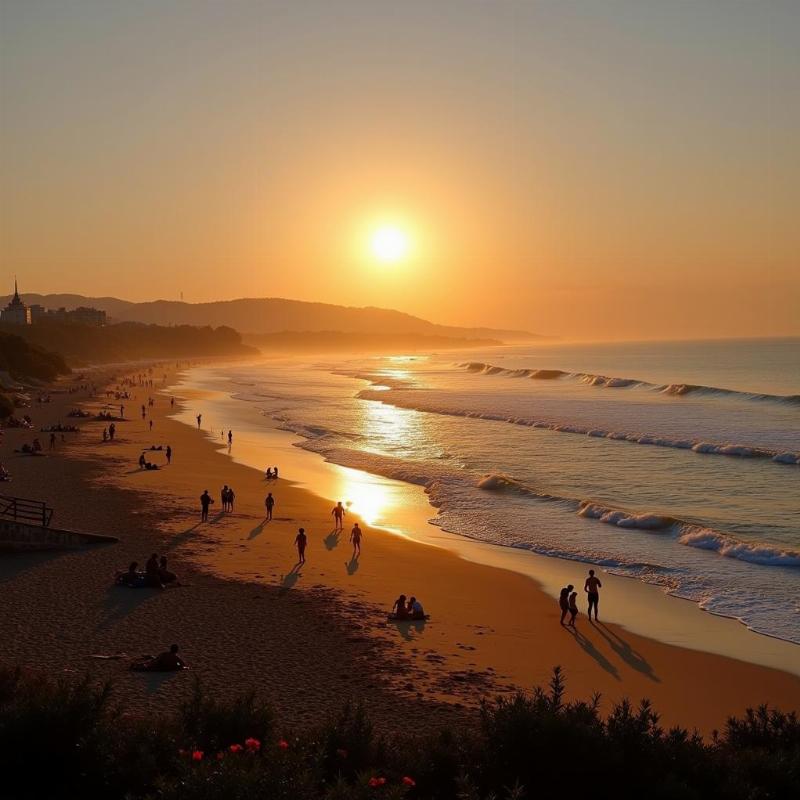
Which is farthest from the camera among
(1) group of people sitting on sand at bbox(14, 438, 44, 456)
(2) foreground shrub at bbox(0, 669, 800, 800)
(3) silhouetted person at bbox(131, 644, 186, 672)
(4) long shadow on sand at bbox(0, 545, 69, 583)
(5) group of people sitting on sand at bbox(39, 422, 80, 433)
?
(5) group of people sitting on sand at bbox(39, 422, 80, 433)

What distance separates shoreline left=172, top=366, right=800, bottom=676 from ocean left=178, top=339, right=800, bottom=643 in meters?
0.47

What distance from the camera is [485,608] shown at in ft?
62.4

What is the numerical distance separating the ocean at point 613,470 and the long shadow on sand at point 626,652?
3170 millimetres

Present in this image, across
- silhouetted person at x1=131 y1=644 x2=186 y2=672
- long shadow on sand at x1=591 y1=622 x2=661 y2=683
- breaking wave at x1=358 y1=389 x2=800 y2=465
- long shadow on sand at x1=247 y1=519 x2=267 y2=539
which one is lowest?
long shadow on sand at x1=247 y1=519 x2=267 y2=539

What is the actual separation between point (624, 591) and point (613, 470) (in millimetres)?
19014

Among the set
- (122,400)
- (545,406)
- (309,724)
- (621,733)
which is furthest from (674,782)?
(122,400)

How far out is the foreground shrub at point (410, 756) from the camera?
8484 millimetres

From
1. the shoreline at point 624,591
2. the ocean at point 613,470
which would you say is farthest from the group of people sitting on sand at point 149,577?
the ocean at point 613,470

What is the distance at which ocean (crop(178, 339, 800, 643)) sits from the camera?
23172 mm

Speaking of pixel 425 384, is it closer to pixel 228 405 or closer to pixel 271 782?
pixel 228 405

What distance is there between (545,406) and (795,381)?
49.0 m

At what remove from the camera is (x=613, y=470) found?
39.2 meters

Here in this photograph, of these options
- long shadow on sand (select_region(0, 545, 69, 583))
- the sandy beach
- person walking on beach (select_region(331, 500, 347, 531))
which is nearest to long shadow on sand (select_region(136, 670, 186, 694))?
the sandy beach

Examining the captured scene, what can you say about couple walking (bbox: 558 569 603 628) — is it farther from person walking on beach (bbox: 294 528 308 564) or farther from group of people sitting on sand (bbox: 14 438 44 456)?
group of people sitting on sand (bbox: 14 438 44 456)
